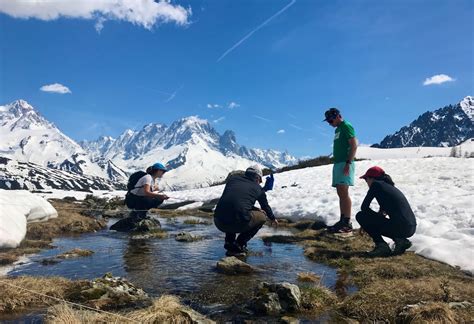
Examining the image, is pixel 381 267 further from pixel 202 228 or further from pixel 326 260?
pixel 202 228

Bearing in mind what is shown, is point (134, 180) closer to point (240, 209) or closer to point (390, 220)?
point (240, 209)

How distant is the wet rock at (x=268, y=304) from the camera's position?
243 inches

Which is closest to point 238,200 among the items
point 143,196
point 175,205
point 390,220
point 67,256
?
point 390,220

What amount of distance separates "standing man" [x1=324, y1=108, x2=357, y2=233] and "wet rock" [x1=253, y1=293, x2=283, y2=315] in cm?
681

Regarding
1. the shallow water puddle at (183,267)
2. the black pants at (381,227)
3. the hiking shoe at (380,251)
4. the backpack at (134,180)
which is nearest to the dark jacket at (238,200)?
the shallow water puddle at (183,267)

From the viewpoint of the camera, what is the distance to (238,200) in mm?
9969

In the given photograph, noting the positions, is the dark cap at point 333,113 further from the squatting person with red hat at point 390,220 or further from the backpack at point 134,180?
the backpack at point 134,180

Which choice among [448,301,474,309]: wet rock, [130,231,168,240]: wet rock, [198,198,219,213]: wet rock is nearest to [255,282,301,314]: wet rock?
[448,301,474,309]: wet rock

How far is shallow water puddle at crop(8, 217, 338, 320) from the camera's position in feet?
23.9

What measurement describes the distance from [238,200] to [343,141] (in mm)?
5002

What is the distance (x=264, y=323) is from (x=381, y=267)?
156 inches

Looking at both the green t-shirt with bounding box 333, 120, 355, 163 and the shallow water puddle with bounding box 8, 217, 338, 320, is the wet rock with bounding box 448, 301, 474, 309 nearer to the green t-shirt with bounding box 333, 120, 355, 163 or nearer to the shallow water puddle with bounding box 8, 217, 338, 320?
the shallow water puddle with bounding box 8, 217, 338, 320

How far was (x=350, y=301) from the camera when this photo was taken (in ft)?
21.1

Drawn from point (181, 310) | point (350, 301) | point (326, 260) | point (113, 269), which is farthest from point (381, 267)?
point (113, 269)
